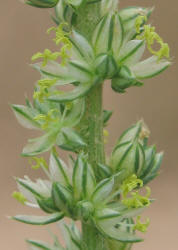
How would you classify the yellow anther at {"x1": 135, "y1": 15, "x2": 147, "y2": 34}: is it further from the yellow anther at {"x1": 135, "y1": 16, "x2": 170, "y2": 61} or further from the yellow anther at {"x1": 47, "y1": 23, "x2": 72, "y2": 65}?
the yellow anther at {"x1": 47, "y1": 23, "x2": 72, "y2": 65}

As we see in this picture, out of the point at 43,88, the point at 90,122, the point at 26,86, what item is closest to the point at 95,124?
the point at 90,122

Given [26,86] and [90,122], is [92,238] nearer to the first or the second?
[90,122]

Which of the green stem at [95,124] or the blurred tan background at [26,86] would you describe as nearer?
the green stem at [95,124]

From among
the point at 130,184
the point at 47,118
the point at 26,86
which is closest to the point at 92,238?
the point at 130,184

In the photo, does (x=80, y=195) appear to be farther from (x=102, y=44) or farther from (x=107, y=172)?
(x=102, y=44)

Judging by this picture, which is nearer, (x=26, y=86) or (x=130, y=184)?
(x=130, y=184)

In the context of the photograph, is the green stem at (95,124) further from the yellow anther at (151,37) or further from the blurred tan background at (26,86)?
the blurred tan background at (26,86)

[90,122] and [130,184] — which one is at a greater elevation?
[90,122]

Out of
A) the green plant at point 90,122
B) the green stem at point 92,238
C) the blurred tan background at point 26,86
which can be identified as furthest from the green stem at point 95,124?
the blurred tan background at point 26,86
